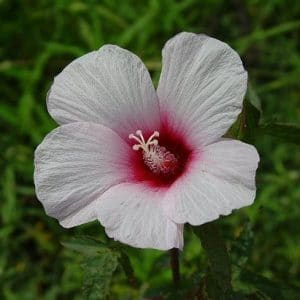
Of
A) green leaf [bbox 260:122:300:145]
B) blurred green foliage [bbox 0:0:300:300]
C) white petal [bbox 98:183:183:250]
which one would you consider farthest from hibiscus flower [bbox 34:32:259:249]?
blurred green foliage [bbox 0:0:300:300]

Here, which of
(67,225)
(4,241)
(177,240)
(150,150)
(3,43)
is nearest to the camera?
(177,240)

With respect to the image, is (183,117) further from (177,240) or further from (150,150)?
(177,240)

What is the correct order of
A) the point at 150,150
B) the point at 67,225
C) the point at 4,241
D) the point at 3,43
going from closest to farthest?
the point at 67,225 → the point at 150,150 → the point at 4,241 → the point at 3,43

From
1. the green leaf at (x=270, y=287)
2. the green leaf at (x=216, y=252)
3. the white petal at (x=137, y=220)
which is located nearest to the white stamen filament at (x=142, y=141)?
the white petal at (x=137, y=220)

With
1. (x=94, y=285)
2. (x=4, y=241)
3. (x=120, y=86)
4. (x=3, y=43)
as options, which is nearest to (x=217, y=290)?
(x=94, y=285)

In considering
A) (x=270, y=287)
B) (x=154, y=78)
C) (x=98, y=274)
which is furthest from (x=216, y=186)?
(x=154, y=78)

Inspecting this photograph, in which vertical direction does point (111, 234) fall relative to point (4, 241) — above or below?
above

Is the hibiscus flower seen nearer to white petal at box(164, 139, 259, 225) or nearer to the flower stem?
white petal at box(164, 139, 259, 225)
